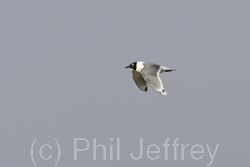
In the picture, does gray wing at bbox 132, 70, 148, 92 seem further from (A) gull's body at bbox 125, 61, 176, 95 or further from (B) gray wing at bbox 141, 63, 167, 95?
(B) gray wing at bbox 141, 63, 167, 95

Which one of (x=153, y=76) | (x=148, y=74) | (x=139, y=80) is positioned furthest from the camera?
(x=139, y=80)

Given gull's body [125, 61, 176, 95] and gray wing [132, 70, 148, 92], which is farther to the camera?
gray wing [132, 70, 148, 92]

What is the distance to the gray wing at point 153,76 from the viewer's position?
67.2 ft

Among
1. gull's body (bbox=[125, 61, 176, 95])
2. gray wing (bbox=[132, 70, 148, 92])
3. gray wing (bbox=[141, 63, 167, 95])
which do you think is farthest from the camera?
gray wing (bbox=[132, 70, 148, 92])

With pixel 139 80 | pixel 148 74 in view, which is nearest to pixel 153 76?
pixel 148 74

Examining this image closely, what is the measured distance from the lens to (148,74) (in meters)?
21.4

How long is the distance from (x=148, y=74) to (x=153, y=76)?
0.24 metres

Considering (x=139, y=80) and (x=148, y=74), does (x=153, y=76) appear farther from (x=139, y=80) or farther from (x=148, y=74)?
(x=139, y=80)

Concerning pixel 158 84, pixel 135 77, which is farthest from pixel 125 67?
pixel 158 84

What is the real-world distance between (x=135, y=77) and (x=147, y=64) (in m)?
1.20

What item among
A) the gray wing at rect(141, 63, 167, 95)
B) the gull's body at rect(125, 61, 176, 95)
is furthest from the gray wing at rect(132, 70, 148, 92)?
the gray wing at rect(141, 63, 167, 95)

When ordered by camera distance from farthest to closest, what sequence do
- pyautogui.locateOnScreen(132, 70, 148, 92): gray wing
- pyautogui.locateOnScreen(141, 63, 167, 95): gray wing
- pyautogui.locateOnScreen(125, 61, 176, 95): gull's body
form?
pyautogui.locateOnScreen(132, 70, 148, 92): gray wing < pyautogui.locateOnScreen(125, 61, 176, 95): gull's body < pyautogui.locateOnScreen(141, 63, 167, 95): gray wing

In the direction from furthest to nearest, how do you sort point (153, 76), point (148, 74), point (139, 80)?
1. point (139, 80)
2. point (148, 74)
3. point (153, 76)

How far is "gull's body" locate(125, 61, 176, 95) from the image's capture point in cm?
2064
